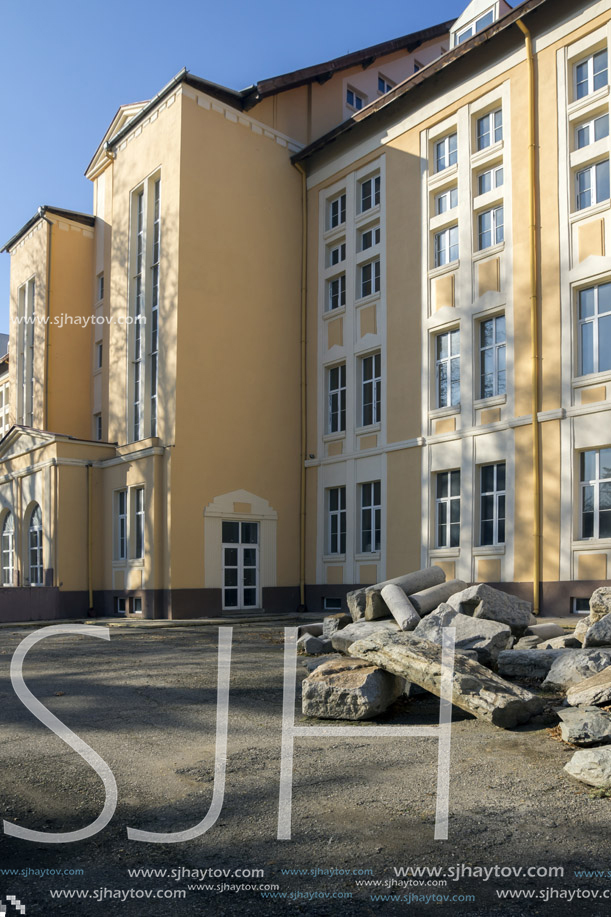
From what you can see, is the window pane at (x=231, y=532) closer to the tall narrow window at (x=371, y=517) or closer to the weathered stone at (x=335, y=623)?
the tall narrow window at (x=371, y=517)

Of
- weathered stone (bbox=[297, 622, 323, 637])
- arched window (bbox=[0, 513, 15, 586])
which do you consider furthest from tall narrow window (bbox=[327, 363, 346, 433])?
arched window (bbox=[0, 513, 15, 586])

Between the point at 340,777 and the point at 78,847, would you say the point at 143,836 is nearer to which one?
the point at 78,847

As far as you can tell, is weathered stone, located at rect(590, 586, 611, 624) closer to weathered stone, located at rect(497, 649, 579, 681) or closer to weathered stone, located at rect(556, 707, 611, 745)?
weathered stone, located at rect(497, 649, 579, 681)

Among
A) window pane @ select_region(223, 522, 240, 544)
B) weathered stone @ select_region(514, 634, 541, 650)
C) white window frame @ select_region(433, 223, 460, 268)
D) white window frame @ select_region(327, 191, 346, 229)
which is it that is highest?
white window frame @ select_region(327, 191, 346, 229)

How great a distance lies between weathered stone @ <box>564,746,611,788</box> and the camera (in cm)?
517

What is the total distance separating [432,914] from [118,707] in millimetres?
5533

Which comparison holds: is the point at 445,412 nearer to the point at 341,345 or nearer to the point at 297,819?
the point at 341,345

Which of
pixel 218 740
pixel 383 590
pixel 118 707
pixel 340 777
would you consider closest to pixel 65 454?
pixel 383 590

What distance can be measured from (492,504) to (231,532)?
758 centimetres

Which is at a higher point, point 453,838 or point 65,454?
point 65,454

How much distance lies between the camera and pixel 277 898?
3.69m

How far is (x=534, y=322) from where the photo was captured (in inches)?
706

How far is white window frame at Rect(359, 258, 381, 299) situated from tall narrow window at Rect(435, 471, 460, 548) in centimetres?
591

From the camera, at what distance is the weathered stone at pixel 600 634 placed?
9398 millimetres
